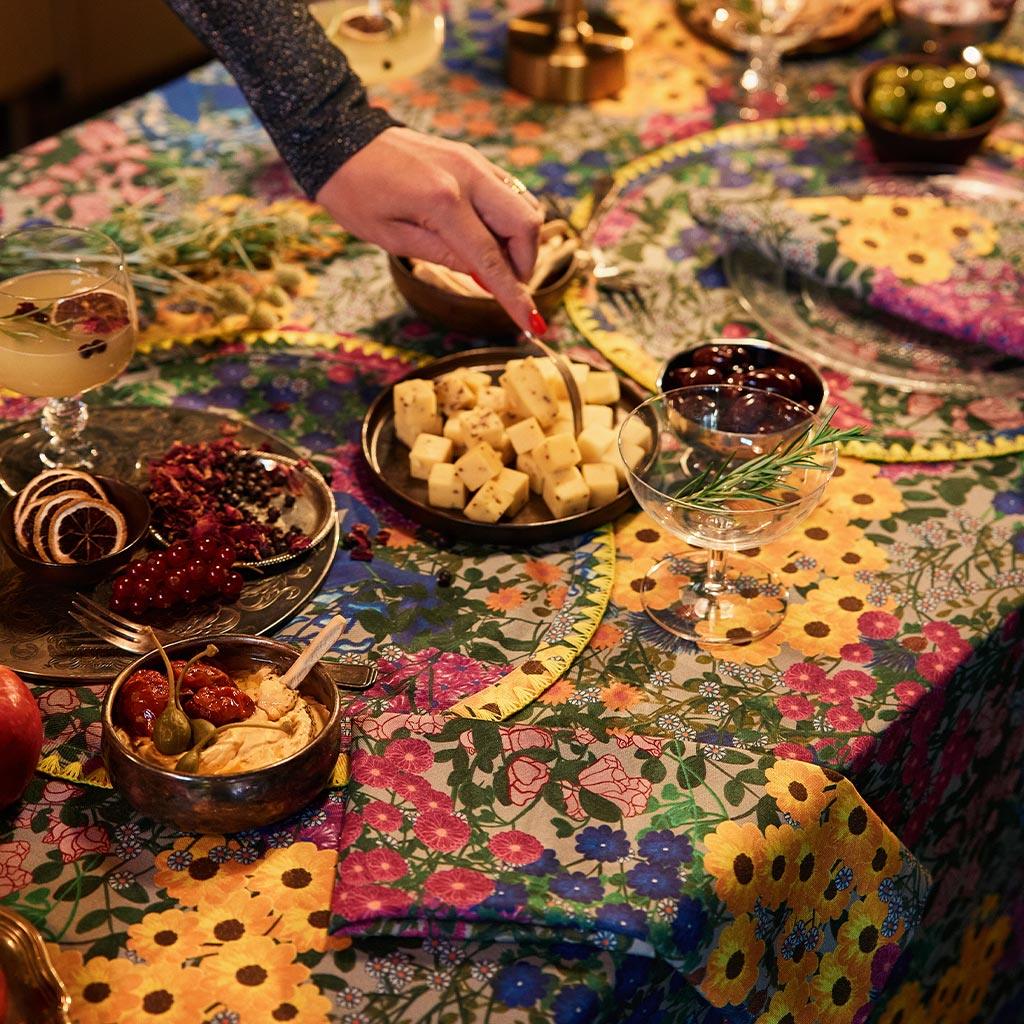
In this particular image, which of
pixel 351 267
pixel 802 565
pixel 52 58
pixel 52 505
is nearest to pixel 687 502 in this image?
pixel 802 565

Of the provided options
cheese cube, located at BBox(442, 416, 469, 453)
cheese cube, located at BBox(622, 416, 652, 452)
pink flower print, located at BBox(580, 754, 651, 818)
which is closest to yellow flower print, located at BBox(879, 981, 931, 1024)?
pink flower print, located at BBox(580, 754, 651, 818)

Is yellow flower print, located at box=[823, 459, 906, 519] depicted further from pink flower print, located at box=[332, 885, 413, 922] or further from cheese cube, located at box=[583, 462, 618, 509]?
pink flower print, located at box=[332, 885, 413, 922]

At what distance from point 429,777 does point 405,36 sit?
5.33 feet

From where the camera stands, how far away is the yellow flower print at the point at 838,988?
1.31m

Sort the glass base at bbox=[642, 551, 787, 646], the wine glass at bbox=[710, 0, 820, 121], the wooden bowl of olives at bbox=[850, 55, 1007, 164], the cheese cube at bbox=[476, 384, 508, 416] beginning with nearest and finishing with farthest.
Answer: the glass base at bbox=[642, 551, 787, 646], the cheese cube at bbox=[476, 384, 508, 416], the wooden bowl of olives at bbox=[850, 55, 1007, 164], the wine glass at bbox=[710, 0, 820, 121]

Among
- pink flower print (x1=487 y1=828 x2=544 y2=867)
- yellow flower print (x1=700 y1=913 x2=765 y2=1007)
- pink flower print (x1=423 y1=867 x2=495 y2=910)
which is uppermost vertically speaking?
pink flower print (x1=423 y1=867 x2=495 y2=910)

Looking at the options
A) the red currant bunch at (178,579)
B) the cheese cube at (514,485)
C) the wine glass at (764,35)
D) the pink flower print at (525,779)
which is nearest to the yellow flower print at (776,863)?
the pink flower print at (525,779)

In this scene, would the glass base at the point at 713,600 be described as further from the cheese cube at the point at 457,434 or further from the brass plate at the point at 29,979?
the brass plate at the point at 29,979

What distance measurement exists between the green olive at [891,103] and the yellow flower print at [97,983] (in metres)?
1.87

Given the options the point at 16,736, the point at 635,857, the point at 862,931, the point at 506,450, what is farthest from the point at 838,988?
the point at 16,736

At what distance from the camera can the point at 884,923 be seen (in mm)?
1321

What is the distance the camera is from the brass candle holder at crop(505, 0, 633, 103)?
2512 millimetres

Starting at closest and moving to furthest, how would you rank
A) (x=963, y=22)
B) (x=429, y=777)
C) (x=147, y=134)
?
(x=429, y=777) < (x=147, y=134) < (x=963, y=22)

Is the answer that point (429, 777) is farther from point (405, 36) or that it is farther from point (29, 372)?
point (405, 36)
